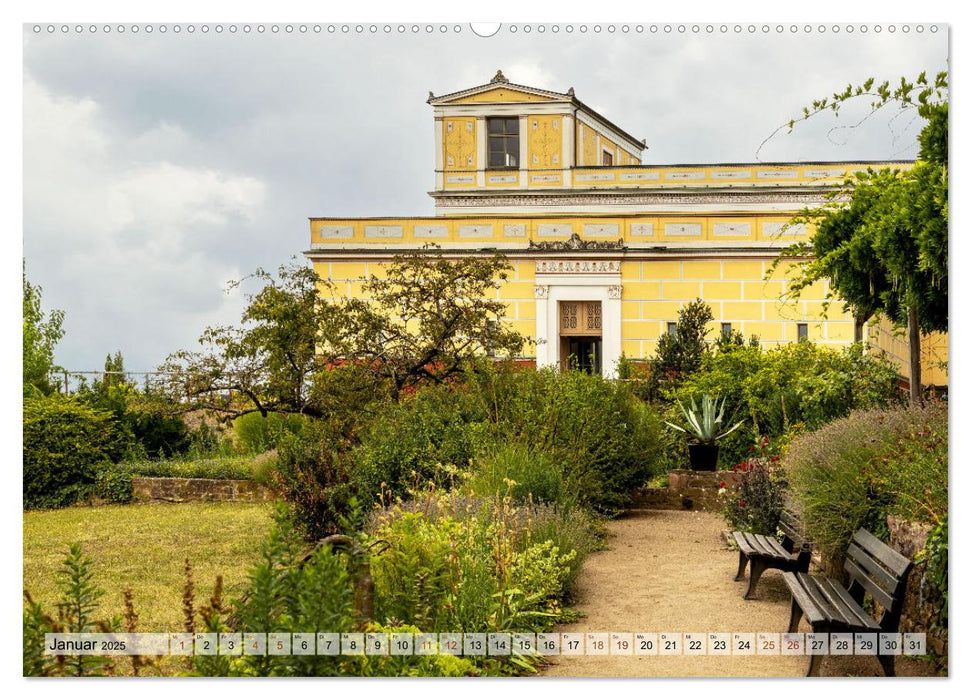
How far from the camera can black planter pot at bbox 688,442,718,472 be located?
11.7 m

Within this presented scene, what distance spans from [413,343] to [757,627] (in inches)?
241

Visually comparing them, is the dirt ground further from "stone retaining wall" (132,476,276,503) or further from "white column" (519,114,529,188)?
"stone retaining wall" (132,476,276,503)

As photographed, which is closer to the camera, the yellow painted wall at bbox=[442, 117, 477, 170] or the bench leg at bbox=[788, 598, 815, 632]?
the bench leg at bbox=[788, 598, 815, 632]

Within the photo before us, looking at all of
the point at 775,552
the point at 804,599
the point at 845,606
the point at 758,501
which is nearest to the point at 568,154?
the point at 758,501

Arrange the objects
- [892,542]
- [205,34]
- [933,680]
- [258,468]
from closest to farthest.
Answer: [933,680]
[205,34]
[892,542]
[258,468]

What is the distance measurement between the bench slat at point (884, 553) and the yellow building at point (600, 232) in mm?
2796

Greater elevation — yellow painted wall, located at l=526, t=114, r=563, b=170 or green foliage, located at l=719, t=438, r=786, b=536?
yellow painted wall, located at l=526, t=114, r=563, b=170

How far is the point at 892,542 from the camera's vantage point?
5.57 metres

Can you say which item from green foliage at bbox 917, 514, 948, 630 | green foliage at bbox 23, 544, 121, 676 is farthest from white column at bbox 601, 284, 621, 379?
green foliage at bbox 23, 544, 121, 676

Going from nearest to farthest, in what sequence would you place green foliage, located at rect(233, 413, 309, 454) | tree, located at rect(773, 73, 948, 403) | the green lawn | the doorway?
tree, located at rect(773, 73, 948, 403)
the green lawn
the doorway
green foliage, located at rect(233, 413, 309, 454)

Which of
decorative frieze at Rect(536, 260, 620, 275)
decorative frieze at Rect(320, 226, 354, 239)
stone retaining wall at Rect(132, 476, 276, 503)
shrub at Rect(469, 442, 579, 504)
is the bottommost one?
stone retaining wall at Rect(132, 476, 276, 503)

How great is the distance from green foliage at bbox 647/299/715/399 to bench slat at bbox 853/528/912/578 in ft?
11.0

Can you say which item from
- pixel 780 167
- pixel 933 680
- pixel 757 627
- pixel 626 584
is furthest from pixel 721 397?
pixel 933 680
